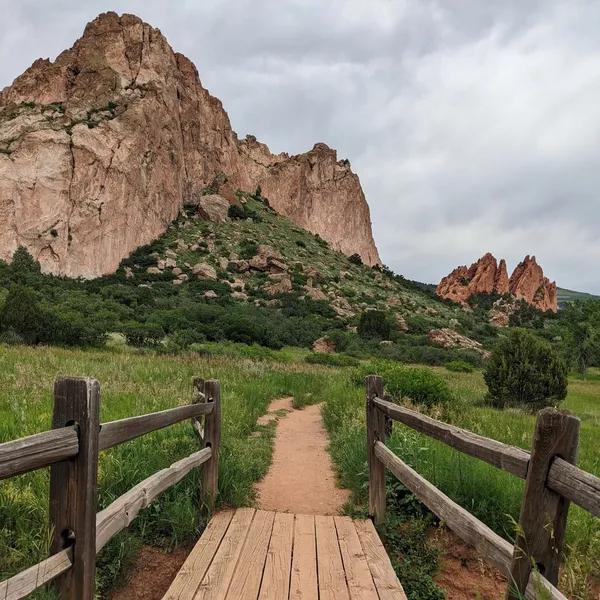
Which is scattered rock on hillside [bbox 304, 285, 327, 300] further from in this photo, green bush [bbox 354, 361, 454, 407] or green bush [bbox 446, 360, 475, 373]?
green bush [bbox 354, 361, 454, 407]

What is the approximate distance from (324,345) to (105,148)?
135ft

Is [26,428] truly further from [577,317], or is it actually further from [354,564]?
[577,317]

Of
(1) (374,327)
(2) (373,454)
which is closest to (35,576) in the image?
(2) (373,454)

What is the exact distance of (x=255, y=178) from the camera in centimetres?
10325

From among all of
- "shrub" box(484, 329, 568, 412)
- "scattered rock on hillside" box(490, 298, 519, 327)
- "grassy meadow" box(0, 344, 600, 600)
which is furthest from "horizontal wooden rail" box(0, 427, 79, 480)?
"scattered rock on hillside" box(490, 298, 519, 327)

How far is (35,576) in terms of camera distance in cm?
184

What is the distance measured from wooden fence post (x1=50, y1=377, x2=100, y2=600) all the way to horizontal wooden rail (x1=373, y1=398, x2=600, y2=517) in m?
2.15

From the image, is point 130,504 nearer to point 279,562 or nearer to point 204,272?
point 279,562

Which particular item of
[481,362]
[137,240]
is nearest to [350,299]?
[481,362]

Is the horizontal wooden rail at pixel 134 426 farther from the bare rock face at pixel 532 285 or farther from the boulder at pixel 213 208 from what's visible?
the bare rock face at pixel 532 285

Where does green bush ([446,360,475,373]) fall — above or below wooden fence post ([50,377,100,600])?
below

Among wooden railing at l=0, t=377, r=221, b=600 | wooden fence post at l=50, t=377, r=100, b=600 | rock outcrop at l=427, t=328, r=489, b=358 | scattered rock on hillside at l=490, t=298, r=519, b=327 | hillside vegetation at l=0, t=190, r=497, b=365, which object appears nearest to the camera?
wooden railing at l=0, t=377, r=221, b=600

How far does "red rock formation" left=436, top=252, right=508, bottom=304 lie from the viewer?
135m

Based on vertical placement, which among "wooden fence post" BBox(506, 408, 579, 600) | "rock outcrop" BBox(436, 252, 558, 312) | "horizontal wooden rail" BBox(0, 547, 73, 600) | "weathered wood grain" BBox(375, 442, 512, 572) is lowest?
"weathered wood grain" BBox(375, 442, 512, 572)
